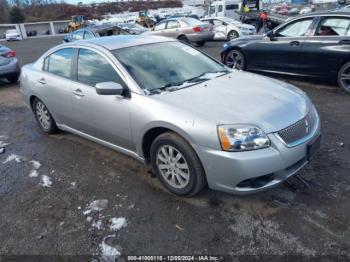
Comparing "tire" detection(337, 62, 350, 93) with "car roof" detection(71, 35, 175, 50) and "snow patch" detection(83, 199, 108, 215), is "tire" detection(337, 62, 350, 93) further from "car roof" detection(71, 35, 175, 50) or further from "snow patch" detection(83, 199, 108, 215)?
"snow patch" detection(83, 199, 108, 215)

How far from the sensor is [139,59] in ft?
12.3

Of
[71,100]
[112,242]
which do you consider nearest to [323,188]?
[112,242]

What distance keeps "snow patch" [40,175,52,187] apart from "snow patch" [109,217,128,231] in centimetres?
119

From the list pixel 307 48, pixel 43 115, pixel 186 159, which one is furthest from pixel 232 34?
pixel 186 159

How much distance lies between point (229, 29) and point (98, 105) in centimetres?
1548

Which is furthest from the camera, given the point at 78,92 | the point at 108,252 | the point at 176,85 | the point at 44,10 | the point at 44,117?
the point at 44,10

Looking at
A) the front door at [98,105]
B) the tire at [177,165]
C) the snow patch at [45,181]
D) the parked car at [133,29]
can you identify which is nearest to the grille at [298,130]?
the tire at [177,165]

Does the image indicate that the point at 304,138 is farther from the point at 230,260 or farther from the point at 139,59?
the point at 139,59

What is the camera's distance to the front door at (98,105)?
3543 mm

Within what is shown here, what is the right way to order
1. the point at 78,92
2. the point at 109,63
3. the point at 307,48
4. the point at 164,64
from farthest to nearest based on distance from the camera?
the point at 307,48 → the point at 78,92 → the point at 164,64 → the point at 109,63

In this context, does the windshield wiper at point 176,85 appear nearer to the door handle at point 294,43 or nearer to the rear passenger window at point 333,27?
the door handle at point 294,43

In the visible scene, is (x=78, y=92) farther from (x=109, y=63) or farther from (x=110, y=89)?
(x=110, y=89)

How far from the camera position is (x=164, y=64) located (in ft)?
12.6

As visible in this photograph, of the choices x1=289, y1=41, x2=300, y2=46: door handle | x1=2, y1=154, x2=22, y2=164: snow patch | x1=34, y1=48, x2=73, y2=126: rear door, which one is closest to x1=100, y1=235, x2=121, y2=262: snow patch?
x1=34, y1=48, x2=73, y2=126: rear door
